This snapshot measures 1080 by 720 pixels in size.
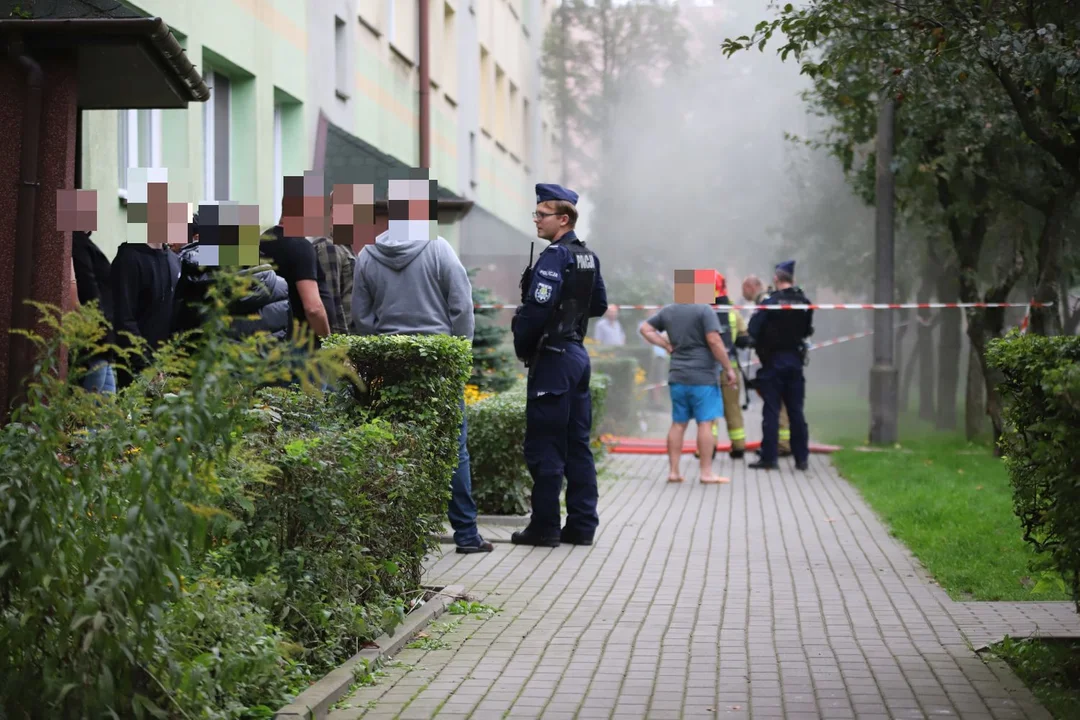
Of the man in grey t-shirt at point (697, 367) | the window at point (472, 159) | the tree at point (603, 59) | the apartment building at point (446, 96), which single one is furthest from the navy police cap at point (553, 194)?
the tree at point (603, 59)

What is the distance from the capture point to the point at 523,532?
9.63 meters

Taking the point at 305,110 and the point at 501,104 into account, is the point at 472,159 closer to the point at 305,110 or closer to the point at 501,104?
the point at 501,104

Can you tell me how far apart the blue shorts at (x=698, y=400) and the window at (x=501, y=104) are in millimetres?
18772

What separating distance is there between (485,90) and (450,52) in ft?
14.3

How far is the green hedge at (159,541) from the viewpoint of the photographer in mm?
4125

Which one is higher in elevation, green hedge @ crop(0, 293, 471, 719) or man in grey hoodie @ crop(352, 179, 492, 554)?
man in grey hoodie @ crop(352, 179, 492, 554)

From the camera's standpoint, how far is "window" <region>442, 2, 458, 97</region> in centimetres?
2598

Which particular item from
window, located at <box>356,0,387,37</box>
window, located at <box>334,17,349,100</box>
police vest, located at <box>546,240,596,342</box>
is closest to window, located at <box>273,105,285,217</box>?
window, located at <box>334,17,349,100</box>

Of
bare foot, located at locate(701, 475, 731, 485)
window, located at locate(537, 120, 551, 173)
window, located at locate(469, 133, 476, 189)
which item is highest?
window, located at locate(537, 120, 551, 173)

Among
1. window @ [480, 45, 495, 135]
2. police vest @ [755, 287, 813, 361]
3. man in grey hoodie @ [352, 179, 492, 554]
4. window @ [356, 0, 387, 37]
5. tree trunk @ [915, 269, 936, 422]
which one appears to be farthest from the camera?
window @ [480, 45, 495, 135]

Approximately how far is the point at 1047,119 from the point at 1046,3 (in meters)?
3.72

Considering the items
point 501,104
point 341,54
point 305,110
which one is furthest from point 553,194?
point 501,104

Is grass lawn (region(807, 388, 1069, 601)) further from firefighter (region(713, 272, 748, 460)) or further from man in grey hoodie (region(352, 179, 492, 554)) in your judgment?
man in grey hoodie (region(352, 179, 492, 554))

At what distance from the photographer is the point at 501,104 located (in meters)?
32.9
